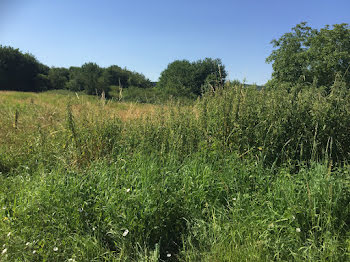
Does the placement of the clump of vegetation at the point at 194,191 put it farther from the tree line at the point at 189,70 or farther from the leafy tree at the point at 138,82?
the leafy tree at the point at 138,82

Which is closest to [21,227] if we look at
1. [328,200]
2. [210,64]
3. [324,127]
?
[328,200]

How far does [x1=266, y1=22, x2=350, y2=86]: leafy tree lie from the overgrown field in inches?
634

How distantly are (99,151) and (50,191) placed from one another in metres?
1.37

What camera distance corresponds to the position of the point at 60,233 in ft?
8.29

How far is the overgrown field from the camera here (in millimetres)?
2385

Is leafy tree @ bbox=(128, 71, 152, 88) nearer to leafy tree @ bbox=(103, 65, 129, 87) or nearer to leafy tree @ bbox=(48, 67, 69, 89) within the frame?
leafy tree @ bbox=(103, 65, 129, 87)

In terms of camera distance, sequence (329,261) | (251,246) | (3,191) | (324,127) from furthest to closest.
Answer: (324,127) < (3,191) < (251,246) < (329,261)

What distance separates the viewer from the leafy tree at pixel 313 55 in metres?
18.4

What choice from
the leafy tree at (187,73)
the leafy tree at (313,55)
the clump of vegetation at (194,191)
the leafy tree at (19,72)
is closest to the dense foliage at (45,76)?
the leafy tree at (19,72)

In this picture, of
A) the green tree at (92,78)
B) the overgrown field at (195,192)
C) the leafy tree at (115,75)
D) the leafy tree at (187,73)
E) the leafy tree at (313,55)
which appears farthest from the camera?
the leafy tree at (187,73)

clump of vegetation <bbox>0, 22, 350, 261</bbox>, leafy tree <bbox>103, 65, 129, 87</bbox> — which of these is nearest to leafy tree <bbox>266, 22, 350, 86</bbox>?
clump of vegetation <bbox>0, 22, 350, 261</bbox>

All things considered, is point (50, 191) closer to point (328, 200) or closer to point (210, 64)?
point (328, 200)

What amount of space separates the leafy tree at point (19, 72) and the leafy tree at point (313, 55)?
39.6 meters

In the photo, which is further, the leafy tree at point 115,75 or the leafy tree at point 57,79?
the leafy tree at point 57,79
